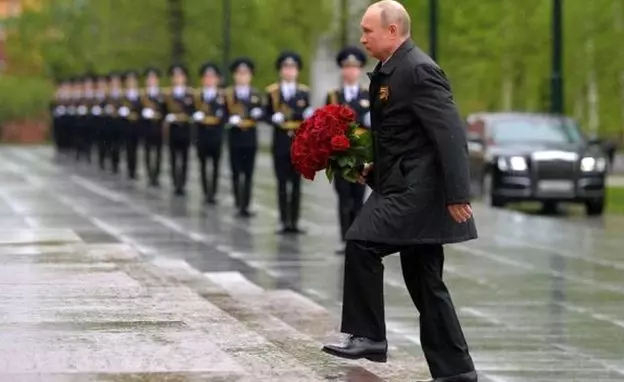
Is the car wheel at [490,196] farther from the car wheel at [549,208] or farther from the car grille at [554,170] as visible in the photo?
the car wheel at [549,208]

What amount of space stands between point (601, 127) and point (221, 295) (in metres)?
37.6

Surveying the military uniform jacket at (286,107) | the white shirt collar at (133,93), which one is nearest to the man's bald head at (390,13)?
the military uniform jacket at (286,107)

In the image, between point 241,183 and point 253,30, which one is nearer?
point 241,183

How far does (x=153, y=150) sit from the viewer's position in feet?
105

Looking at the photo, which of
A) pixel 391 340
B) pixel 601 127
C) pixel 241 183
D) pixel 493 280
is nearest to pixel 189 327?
pixel 391 340

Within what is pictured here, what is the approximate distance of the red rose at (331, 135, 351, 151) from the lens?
892 cm

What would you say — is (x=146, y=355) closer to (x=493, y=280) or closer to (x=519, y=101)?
(x=493, y=280)

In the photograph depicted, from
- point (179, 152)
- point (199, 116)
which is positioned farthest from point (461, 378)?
point (179, 152)

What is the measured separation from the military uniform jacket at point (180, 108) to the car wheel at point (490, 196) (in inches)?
193

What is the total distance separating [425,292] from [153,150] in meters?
23.4

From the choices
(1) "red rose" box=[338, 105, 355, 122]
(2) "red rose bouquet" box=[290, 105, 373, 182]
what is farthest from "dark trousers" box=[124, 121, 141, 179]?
(2) "red rose bouquet" box=[290, 105, 373, 182]

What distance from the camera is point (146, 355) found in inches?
342

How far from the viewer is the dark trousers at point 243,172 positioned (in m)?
24.1

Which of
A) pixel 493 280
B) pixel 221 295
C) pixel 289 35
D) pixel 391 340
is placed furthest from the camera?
pixel 289 35
